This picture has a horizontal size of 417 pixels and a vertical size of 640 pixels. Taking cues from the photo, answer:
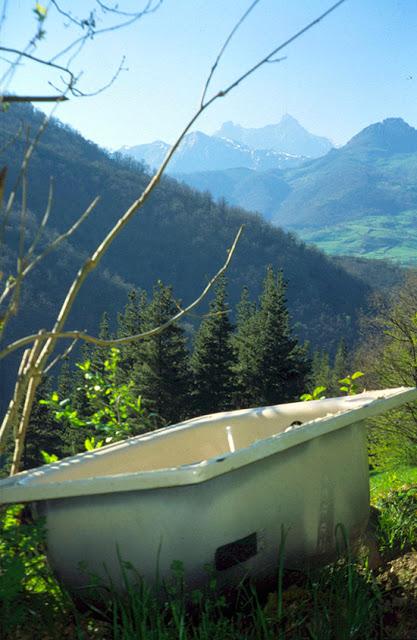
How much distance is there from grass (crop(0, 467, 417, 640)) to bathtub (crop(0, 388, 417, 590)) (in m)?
0.07

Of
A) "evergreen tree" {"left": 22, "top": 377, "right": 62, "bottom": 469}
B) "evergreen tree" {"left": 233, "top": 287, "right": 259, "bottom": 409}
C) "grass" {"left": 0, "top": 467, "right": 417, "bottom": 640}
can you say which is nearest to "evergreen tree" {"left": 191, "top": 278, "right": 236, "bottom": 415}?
"evergreen tree" {"left": 233, "top": 287, "right": 259, "bottom": 409}

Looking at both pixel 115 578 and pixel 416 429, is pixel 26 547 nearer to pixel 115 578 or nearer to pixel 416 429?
pixel 115 578

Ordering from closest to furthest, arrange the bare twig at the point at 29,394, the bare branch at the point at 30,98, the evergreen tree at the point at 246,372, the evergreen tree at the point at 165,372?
the bare branch at the point at 30,98 < the bare twig at the point at 29,394 < the evergreen tree at the point at 165,372 < the evergreen tree at the point at 246,372

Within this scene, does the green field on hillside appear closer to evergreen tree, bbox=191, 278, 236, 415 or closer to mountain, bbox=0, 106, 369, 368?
mountain, bbox=0, 106, 369, 368

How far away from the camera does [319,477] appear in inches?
97.2

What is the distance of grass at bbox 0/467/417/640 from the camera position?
5.89 feet

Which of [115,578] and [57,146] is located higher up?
[57,146]

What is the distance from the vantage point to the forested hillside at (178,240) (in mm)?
72750

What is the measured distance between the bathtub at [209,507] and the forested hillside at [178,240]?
209 ft

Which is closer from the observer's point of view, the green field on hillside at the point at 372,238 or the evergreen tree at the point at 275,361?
the evergreen tree at the point at 275,361

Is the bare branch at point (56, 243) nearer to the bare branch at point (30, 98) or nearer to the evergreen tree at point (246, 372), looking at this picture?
the bare branch at point (30, 98)

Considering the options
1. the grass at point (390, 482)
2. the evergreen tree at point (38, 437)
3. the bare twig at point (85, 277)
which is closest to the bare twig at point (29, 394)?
the bare twig at point (85, 277)

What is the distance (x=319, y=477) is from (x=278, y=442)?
0.41 m

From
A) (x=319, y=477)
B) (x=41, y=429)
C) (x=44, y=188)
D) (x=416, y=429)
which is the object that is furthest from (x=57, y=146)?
(x=319, y=477)
